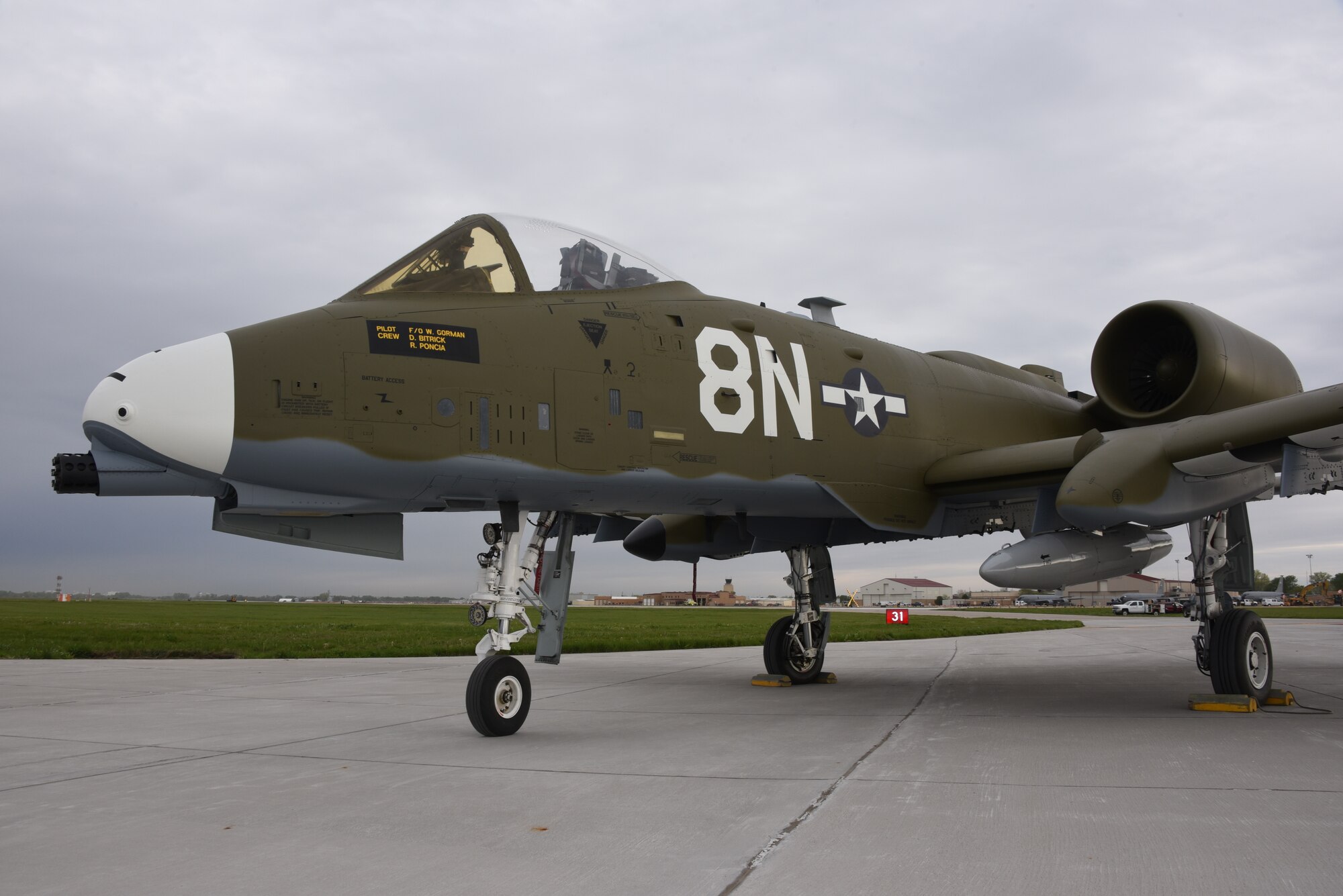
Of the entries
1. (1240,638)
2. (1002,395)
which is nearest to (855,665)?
(1002,395)

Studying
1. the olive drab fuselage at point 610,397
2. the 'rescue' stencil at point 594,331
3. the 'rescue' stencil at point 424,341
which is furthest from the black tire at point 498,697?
the 'rescue' stencil at point 594,331

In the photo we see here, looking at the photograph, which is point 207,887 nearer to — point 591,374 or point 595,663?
point 591,374

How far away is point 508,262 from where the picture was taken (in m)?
7.25

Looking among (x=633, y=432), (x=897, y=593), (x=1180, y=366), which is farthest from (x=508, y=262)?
(x=897, y=593)

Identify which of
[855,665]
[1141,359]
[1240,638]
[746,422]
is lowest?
[855,665]

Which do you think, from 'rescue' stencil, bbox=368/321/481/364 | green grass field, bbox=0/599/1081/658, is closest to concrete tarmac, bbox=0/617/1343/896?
'rescue' stencil, bbox=368/321/481/364

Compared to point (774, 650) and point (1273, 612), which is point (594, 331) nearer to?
point (774, 650)

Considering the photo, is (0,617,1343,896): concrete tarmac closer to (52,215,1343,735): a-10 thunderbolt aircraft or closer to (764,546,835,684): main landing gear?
(764,546,835,684): main landing gear

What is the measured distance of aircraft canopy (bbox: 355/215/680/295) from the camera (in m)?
6.92

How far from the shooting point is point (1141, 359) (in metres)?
9.75

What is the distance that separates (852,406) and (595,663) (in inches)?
297

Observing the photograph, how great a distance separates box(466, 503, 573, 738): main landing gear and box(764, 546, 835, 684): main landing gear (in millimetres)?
4057

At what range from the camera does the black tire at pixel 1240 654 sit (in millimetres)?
8508

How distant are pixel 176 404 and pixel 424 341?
5.26ft
